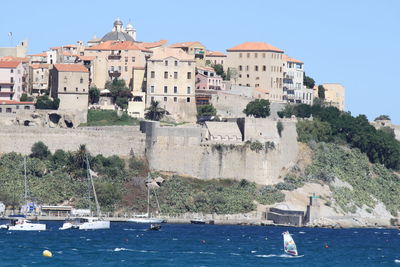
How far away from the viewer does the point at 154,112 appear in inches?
4653

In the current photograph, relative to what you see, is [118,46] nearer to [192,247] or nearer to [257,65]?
[257,65]

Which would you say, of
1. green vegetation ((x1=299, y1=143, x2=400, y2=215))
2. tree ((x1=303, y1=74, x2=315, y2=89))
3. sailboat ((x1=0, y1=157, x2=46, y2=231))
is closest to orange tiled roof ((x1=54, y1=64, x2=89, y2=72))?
green vegetation ((x1=299, y1=143, x2=400, y2=215))

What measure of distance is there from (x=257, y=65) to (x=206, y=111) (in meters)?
12.5

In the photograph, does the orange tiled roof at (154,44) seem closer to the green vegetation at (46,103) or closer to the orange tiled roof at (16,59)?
the orange tiled roof at (16,59)

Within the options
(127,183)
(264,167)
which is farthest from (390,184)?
(127,183)

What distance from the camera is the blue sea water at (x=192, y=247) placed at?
81.6 m

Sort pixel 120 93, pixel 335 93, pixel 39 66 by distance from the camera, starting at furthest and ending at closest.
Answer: pixel 335 93 → pixel 39 66 → pixel 120 93

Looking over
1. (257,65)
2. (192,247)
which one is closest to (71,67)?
(257,65)

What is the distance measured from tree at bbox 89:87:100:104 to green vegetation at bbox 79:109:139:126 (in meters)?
2.01

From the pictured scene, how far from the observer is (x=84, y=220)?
100 meters

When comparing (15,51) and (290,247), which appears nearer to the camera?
(290,247)

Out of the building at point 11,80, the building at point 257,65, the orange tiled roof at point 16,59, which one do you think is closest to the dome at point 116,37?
the building at point 257,65

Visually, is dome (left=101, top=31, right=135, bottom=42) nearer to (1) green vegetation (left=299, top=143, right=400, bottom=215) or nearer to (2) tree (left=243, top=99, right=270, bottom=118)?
(2) tree (left=243, top=99, right=270, bottom=118)

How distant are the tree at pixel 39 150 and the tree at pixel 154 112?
12.7m
